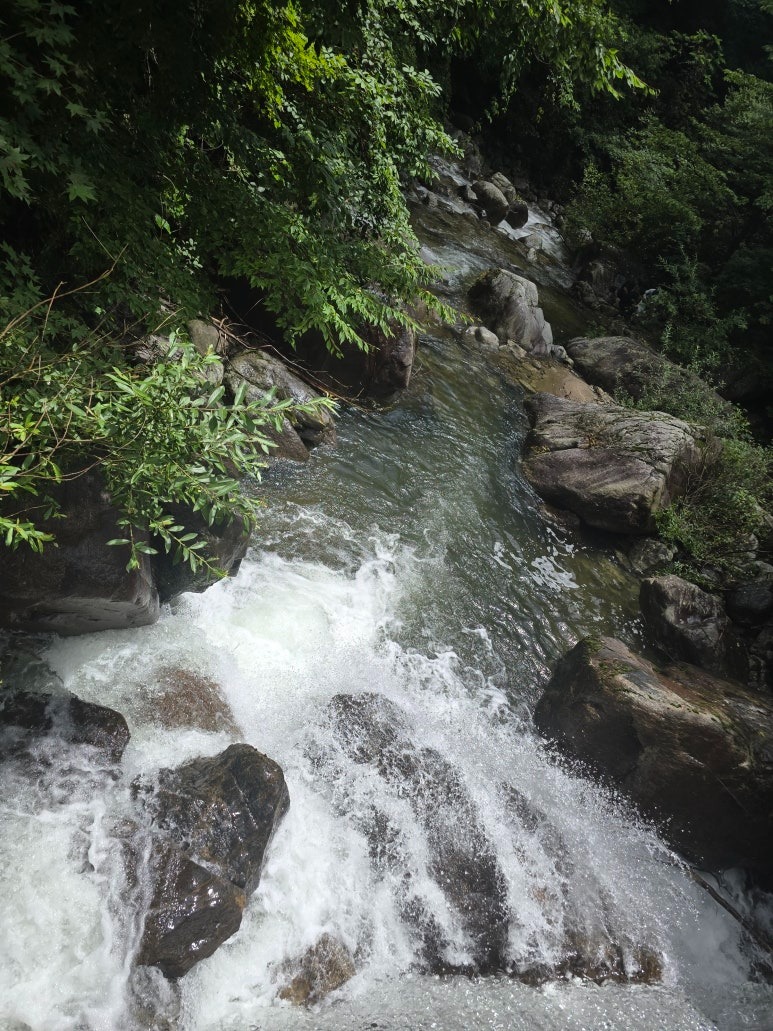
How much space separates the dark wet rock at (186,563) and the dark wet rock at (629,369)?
10.0m

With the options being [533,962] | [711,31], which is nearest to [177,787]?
[533,962]

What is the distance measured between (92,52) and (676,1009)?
7.09 metres

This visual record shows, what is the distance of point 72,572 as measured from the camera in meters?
3.88

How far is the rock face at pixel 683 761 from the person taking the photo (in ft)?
17.0

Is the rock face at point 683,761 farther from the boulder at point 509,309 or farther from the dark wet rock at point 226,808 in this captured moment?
the boulder at point 509,309

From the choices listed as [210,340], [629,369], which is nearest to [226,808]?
[210,340]

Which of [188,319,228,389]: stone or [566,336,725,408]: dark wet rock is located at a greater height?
[566,336,725,408]: dark wet rock

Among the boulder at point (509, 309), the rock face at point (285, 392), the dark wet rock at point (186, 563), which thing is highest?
the boulder at point (509, 309)

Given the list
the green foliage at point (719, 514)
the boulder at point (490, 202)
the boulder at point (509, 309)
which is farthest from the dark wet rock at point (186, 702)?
the boulder at point (490, 202)

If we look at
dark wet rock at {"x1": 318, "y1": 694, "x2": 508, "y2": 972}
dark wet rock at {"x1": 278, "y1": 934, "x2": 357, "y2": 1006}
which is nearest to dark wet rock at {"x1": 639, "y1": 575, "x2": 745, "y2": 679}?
dark wet rock at {"x1": 318, "y1": 694, "x2": 508, "y2": 972}

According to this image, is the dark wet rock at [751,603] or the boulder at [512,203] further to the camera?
the boulder at [512,203]

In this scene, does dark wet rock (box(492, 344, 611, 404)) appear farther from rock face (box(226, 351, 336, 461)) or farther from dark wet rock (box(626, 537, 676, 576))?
rock face (box(226, 351, 336, 461))

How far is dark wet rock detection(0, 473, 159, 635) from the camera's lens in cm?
376

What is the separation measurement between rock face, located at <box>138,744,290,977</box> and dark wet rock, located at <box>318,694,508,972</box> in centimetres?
74
